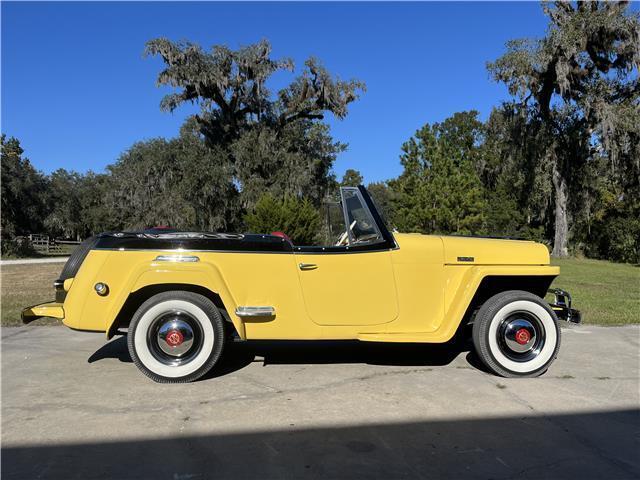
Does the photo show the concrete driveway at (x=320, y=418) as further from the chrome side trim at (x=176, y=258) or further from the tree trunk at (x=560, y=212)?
the tree trunk at (x=560, y=212)

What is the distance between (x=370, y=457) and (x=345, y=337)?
1477mm

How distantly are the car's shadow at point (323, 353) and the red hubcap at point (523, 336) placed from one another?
0.48 m

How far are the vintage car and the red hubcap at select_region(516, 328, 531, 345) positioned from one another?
0.01m

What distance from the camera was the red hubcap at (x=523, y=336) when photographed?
4336 mm

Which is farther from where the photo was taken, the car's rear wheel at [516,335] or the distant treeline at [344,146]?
the distant treeline at [344,146]

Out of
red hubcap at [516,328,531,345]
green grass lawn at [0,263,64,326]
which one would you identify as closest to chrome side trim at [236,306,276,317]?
red hubcap at [516,328,531,345]

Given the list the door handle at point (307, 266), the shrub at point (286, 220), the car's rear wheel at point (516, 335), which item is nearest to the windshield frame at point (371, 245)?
the door handle at point (307, 266)

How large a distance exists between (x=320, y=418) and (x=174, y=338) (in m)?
1.51

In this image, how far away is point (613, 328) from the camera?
6.70 metres

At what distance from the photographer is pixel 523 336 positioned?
435 centimetres

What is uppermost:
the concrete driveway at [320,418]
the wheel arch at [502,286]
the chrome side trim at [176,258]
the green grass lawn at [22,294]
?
the chrome side trim at [176,258]

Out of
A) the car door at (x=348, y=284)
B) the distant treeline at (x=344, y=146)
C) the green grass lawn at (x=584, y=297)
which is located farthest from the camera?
the distant treeline at (x=344, y=146)

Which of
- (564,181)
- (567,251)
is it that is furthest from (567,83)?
(567,251)

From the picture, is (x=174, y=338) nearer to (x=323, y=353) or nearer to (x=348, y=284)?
(x=348, y=284)
